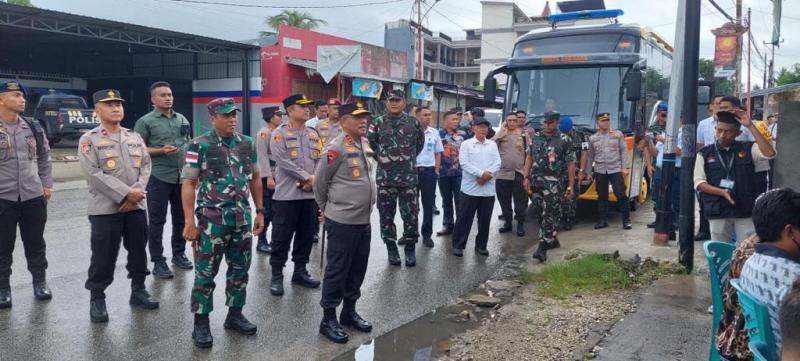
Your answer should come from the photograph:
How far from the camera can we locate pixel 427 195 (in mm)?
8094

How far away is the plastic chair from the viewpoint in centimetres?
334

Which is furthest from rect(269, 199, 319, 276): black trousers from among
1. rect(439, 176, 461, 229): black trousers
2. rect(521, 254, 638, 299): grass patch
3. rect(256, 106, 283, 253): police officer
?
rect(439, 176, 461, 229): black trousers

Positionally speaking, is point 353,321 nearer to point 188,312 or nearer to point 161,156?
point 188,312

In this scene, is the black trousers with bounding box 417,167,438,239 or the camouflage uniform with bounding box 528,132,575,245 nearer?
the camouflage uniform with bounding box 528,132,575,245

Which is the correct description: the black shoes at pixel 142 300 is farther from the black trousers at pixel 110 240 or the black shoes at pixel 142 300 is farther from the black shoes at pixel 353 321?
the black shoes at pixel 353 321

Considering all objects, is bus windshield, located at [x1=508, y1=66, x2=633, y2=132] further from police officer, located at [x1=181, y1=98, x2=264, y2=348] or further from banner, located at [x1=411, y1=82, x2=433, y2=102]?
banner, located at [x1=411, y1=82, x2=433, y2=102]

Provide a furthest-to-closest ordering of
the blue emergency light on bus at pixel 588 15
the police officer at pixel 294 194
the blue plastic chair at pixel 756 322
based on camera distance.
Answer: the blue emergency light on bus at pixel 588 15, the police officer at pixel 294 194, the blue plastic chair at pixel 756 322

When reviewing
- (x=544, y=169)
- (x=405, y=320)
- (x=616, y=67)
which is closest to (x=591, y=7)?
(x=616, y=67)

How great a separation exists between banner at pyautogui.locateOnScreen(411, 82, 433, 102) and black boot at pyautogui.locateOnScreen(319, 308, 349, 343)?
2084 centimetres

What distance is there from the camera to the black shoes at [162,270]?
5949 millimetres

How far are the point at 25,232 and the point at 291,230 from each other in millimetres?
2184

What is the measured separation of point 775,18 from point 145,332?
52.8 feet

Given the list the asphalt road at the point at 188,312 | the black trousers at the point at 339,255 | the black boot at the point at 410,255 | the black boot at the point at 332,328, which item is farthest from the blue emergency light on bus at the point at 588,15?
the black boot at the point at 332,328

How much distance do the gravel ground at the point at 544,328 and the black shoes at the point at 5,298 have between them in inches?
139
